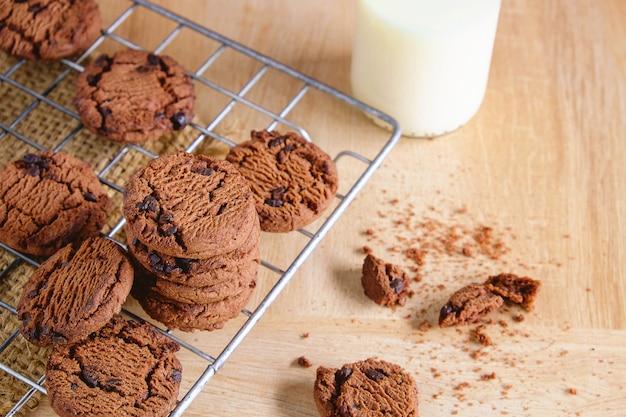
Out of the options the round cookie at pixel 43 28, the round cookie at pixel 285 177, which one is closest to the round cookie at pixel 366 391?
the round cookie at pixel 285 177

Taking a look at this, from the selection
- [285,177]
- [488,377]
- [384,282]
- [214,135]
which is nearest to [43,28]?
[214,135]

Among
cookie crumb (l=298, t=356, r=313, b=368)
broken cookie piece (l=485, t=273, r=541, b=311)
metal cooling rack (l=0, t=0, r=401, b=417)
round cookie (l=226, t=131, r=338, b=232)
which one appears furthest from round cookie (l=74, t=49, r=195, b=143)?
broken cookie piece (l=485, t=273, r=541, b=311)

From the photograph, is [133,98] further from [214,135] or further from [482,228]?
[482,228]

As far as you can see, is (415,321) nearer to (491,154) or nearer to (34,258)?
(491,154)

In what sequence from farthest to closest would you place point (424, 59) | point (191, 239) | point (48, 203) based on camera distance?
1. point (424, 59)
2. point (48, 203)
3. point (191, 239)

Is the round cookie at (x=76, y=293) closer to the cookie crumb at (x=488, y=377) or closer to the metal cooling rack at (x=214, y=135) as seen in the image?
the metal cooling rack at (x=214, y=135)

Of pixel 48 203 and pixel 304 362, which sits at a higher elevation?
pixel 48 203
